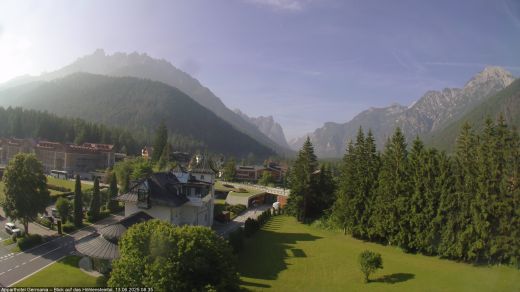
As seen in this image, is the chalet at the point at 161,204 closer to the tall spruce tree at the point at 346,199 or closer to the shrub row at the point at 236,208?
the shrub row at the point at 236,208

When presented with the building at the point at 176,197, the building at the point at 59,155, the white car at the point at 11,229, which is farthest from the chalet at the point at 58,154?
the white car at the point at 11,229

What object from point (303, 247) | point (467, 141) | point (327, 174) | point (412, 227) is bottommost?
point (303, 247)

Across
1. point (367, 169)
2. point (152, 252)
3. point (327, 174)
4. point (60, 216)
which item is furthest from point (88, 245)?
point (327, 174)

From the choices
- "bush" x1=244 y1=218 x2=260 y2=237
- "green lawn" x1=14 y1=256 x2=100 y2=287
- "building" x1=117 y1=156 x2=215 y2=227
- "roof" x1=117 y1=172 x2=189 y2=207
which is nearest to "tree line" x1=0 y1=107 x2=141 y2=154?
"building" x1=117 y1=156 x2=215 y2=227

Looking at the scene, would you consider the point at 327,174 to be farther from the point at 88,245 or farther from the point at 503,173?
the point at 88,245

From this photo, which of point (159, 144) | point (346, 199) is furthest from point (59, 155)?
point (346, 199)

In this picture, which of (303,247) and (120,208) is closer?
(303,247)

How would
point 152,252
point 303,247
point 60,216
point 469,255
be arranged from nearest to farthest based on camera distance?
point 152,252, point 469,255, point 303,247, point 60,216
